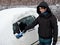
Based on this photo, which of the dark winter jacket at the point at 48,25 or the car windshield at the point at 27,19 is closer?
the dark winter jacket at the point at 48,25

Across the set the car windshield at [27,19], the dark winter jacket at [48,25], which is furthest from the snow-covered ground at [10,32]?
the dark winter jacket at [48,25]

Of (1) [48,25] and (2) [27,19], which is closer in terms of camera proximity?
(1) [48,25]

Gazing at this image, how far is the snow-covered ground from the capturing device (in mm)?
7691

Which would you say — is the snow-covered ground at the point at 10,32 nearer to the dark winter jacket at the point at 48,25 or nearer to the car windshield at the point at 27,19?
the car windshield at the point at 27,19

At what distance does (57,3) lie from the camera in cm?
1812

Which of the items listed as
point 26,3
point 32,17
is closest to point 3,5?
point 26,3

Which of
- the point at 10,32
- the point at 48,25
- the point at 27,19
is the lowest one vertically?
the point at 10,32

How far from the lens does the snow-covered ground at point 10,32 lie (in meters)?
7.69

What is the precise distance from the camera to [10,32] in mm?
7805

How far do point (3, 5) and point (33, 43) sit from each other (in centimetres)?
965

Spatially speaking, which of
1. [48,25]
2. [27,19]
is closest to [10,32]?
[27,19]

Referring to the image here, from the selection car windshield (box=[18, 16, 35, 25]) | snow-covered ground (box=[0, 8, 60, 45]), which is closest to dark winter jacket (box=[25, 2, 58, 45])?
snow-covered ground (box=[0, 8, 60, 45])

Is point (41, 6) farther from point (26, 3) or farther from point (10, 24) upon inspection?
point (26, 3)

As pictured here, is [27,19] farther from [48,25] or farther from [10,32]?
[48,25]
